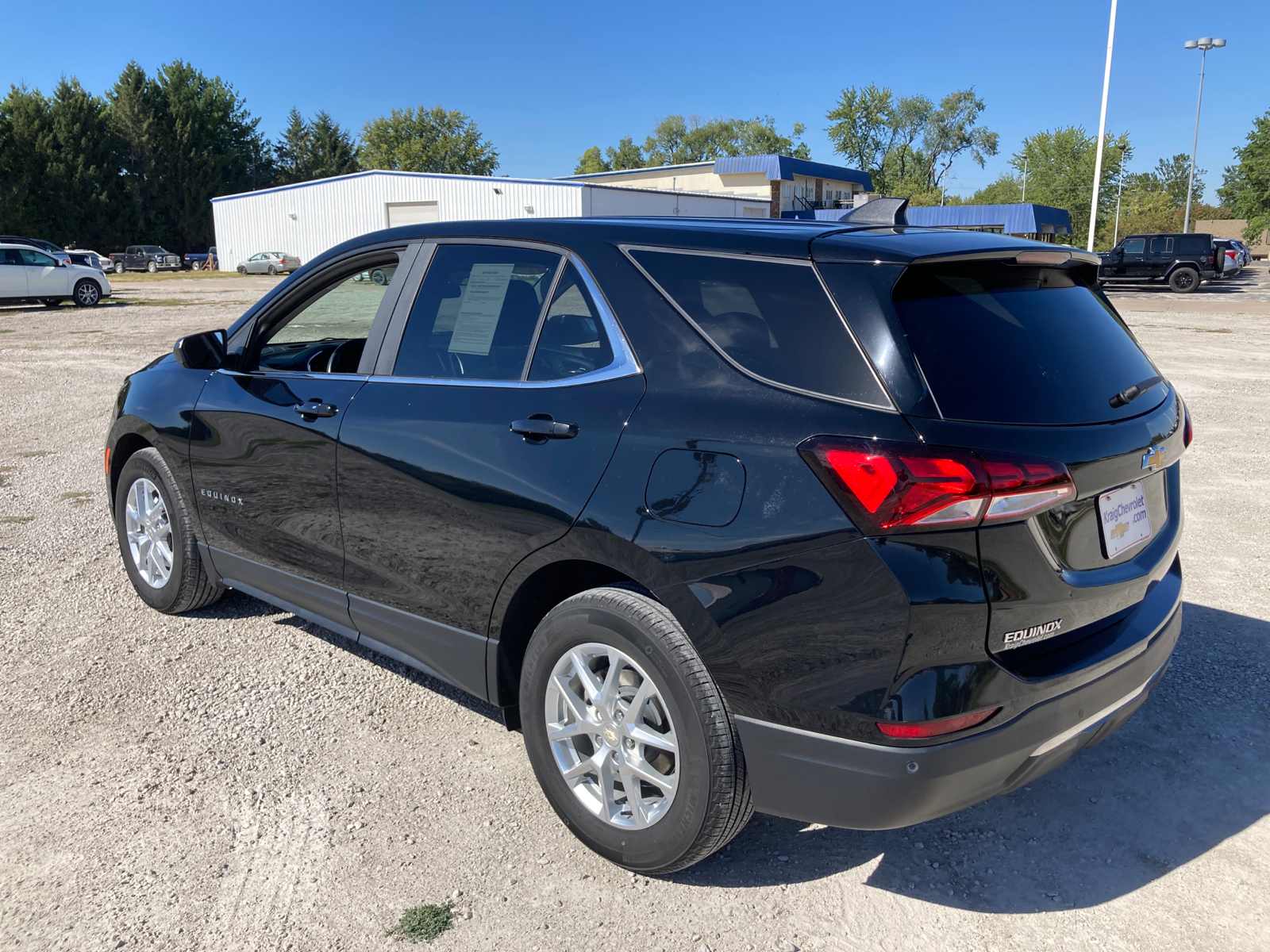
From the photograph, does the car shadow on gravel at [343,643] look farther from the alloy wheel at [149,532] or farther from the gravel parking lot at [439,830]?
the alloy wheel at [149,532]

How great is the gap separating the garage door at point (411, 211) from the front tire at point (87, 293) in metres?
20.7

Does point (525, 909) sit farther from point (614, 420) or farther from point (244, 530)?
point (244, 530)

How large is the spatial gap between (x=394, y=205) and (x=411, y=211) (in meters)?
1.10

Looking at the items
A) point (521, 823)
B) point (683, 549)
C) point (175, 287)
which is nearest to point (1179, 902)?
point (683, 549)

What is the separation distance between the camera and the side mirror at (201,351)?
3.95m

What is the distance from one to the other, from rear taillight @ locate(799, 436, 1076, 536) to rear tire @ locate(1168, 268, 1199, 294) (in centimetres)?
3628

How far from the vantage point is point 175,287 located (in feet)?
127

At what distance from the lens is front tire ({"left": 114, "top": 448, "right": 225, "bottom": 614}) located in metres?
4.30

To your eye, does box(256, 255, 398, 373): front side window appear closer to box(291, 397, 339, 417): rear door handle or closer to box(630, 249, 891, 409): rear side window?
box(291, 397, 339, 417): rear door handle

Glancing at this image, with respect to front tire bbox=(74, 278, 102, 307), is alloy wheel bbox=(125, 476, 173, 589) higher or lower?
lower

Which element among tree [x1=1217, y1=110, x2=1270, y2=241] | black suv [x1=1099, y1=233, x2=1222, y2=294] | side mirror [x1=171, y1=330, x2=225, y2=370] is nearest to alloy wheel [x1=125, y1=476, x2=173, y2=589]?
side mirror [x1=171, y1=330, x2=225, y2=370]

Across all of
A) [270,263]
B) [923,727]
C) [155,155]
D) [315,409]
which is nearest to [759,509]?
[923,727]

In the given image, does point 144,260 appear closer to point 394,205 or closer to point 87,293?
point 394,205

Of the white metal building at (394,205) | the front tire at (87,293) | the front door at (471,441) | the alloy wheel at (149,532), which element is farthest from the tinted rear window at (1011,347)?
the white metal building at (394,205)
